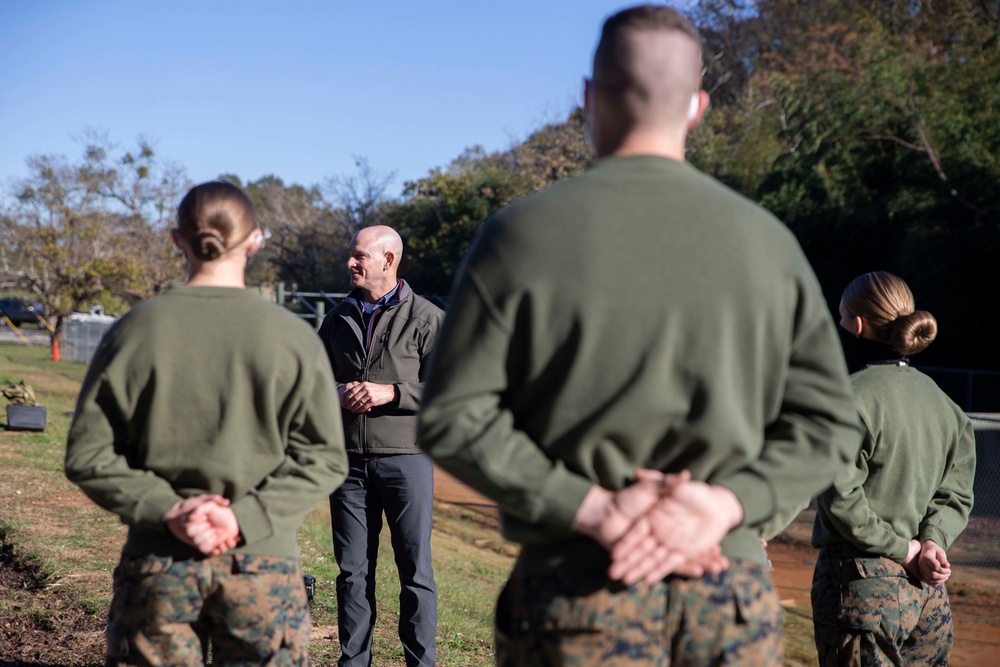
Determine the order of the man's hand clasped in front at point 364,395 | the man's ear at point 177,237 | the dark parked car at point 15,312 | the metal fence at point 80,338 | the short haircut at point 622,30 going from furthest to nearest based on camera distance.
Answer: the dark parked car at point 15,312
the metal fence at point 80,338
the man's hand clasped in front at point 364,395
the man's ear at point 177,237
the short haircut at point 622,30

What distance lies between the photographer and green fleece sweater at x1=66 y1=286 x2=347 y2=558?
2441 mm

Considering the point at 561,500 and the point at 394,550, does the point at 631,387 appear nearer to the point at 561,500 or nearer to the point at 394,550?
the point at 561,500

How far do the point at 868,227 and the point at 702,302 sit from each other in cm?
1843

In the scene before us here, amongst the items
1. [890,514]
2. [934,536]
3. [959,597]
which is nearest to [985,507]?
[959,597]

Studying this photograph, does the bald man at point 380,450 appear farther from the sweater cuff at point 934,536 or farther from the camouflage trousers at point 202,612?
the sweater cuff at point 934,536

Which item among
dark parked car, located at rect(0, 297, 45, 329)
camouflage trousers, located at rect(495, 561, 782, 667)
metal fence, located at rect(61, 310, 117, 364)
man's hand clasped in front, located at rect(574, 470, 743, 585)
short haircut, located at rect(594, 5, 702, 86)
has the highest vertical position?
short haircut, located at rect(594, 5, 702, 86)

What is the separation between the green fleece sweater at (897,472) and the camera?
10.7 ft

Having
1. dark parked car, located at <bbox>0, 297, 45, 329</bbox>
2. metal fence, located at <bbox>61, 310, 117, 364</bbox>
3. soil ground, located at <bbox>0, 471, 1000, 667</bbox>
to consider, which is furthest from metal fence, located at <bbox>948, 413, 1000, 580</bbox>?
dark parked car, located at <bbox>0, 297, 45, 329</bbox>

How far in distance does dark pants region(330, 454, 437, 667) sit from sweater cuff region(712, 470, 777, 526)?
9.94 ft

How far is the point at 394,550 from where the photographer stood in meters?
4.67

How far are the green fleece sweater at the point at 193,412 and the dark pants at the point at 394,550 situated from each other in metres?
2.16

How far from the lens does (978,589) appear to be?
8.60m

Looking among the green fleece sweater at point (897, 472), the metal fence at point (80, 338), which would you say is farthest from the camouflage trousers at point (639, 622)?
the metal fence at point (80, 338)

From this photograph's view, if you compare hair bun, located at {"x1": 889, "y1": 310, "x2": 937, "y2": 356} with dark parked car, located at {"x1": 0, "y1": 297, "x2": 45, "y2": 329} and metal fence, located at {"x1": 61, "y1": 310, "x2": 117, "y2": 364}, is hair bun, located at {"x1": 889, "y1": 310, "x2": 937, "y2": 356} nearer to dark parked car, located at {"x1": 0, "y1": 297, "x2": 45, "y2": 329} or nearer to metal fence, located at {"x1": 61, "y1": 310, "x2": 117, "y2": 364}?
metal fence, located at {"x1": 61, "y1": 310, "x2": 117, "y2": 364}
